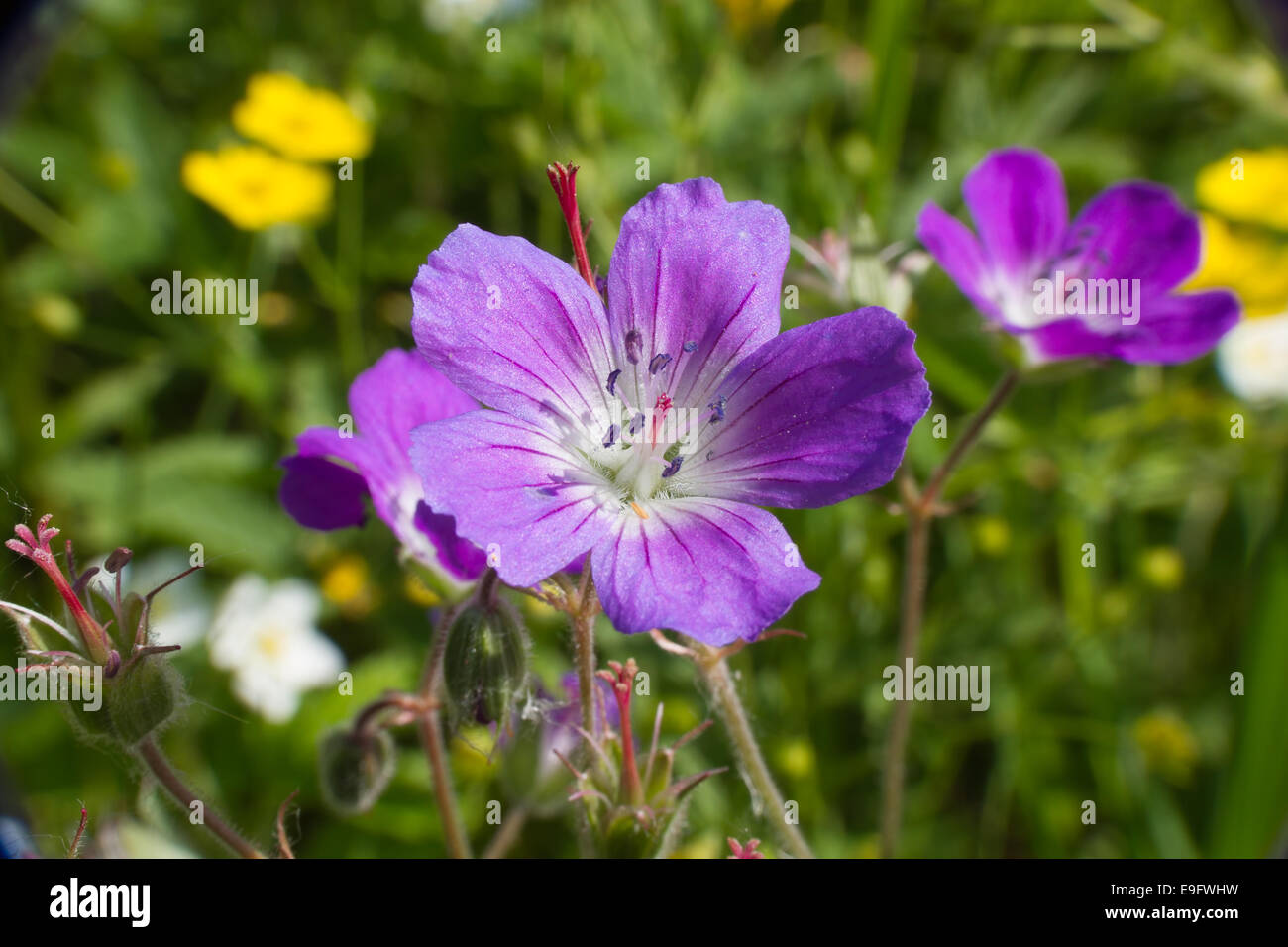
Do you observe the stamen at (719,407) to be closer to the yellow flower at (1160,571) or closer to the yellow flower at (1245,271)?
the yellow flower at (1160,571)

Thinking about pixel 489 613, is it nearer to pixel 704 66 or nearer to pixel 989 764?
pixel 989 764

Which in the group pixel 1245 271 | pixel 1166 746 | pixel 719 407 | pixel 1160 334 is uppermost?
pixel 1245 271

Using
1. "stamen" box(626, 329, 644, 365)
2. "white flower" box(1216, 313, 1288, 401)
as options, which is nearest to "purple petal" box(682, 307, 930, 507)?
"stamen" box(626, 329, 644, 365)

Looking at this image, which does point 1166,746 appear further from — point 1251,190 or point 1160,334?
point 1251,190

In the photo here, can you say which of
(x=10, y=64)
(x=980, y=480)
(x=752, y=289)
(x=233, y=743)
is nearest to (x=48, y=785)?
(x=233, y=743)

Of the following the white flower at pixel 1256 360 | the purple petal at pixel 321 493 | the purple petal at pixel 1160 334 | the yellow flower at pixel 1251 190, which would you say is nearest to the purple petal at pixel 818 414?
the purple petal at pixel 321 493

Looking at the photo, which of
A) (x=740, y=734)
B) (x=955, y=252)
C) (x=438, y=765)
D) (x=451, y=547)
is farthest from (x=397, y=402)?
(x=955, y=252)
